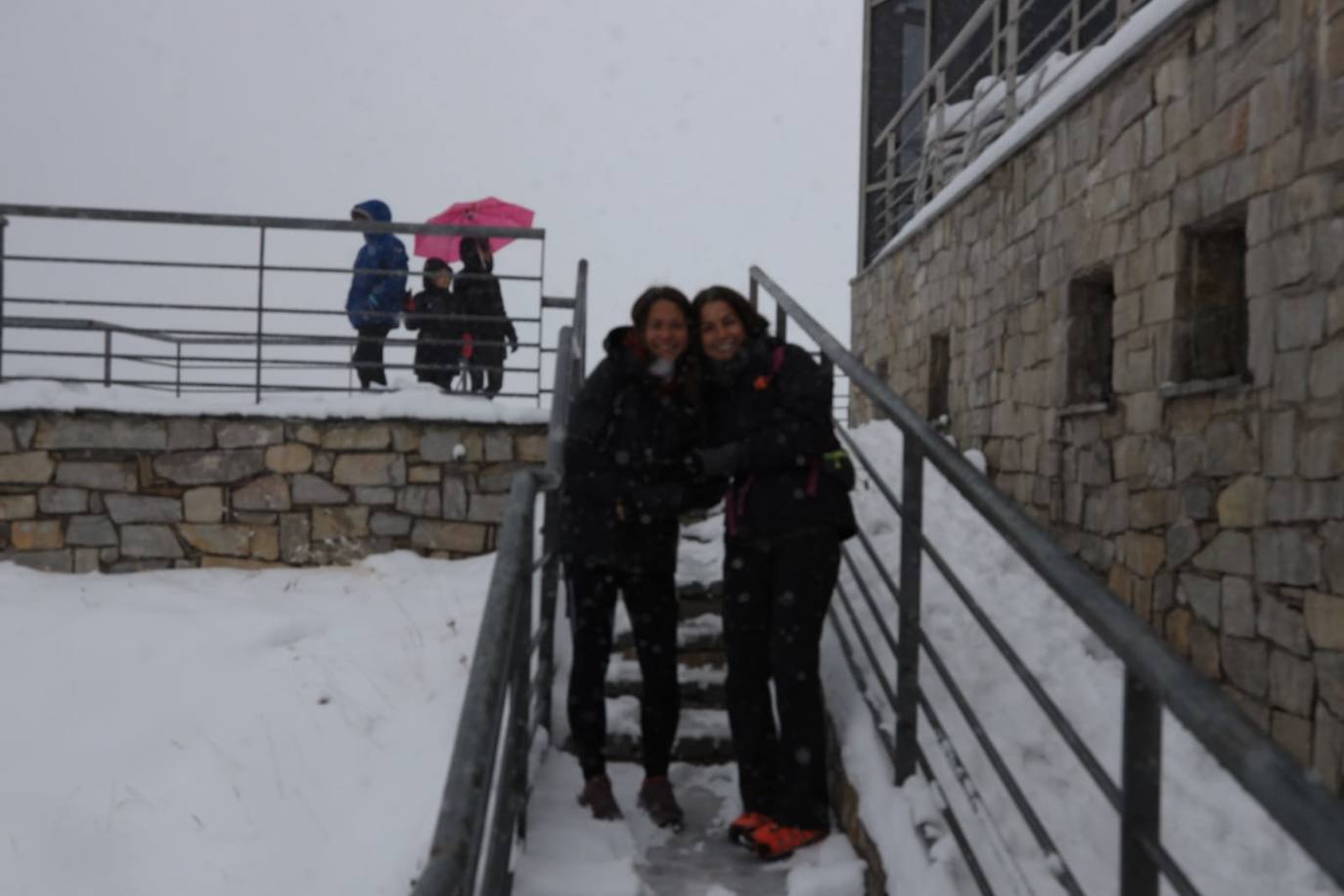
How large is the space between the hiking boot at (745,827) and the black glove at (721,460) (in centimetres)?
90

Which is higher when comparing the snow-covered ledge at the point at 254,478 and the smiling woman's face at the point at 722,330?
the smiling woman's face at the point at 722,330

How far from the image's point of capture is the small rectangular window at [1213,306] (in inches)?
164

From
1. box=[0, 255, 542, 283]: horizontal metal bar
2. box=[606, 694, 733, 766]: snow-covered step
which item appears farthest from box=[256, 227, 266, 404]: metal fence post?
box=[606, 694, 733, 766]: snow-covered step

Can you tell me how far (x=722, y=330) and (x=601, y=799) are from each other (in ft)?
4.29

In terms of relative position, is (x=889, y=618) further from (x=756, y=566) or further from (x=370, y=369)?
(x=370, y=369)

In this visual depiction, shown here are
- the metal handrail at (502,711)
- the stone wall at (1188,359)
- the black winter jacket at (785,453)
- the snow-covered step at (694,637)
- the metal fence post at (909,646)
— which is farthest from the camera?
the snow-covered step at (694,637)

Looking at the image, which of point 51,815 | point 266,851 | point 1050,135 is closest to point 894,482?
point 1050,135

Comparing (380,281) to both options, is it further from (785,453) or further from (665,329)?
(785,453)

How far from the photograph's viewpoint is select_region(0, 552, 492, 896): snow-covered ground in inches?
149

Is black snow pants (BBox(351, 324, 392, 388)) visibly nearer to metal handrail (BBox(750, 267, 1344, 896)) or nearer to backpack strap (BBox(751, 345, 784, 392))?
backpack strap (BBox(751, 345, 784, 392))

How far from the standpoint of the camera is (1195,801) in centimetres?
302

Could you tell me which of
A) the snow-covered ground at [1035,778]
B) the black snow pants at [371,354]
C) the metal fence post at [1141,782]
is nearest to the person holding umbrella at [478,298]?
the black snow pants at [371,354]

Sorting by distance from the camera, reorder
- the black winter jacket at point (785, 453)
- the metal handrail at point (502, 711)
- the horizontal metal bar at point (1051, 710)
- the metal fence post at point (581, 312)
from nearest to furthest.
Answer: the metal handrail at point (502, 711), the horizontal metal bar at point (1051, 710), the black winter jacket at point (785, 453), the metal fence post at point (581, 312)

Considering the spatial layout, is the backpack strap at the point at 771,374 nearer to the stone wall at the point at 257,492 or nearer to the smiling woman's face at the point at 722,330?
the smiling woman's face at the point at 722,330
